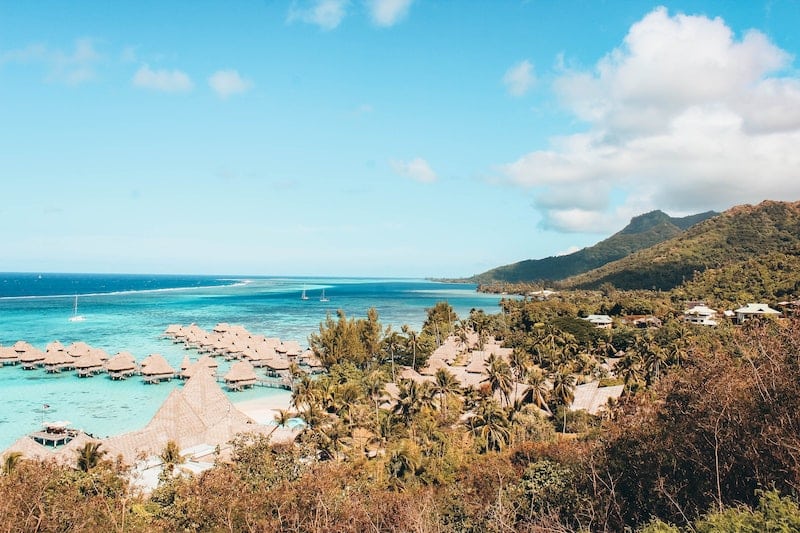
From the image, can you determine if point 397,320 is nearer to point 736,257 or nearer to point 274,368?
point 274,368

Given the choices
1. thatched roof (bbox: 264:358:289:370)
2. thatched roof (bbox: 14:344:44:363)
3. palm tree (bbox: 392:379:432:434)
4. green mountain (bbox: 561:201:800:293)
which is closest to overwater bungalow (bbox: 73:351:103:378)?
thatched roof (bbox: 14:344:44:363)

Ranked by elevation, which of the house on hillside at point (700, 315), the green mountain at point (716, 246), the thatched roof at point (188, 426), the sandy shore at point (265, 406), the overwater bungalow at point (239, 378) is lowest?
the sandy shore at point (265, 406)

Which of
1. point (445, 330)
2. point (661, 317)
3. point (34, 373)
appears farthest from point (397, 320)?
Result: point (34, 373)

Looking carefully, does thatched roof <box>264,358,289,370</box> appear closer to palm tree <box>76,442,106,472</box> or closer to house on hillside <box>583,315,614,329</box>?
palm tree <box>76,442,106,472</box>

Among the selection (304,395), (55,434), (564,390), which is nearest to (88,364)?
(55,434)

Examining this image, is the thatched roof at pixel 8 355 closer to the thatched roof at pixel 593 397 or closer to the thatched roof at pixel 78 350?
the thatched roof at pixel 78 350

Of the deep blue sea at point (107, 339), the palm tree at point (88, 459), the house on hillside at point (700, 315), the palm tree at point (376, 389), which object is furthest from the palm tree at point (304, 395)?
the house on hillside at point (700, 315)
